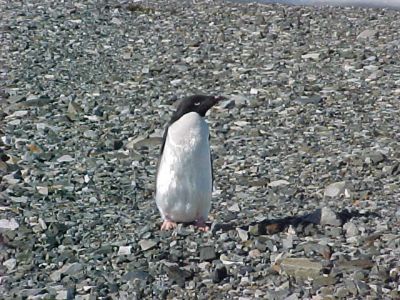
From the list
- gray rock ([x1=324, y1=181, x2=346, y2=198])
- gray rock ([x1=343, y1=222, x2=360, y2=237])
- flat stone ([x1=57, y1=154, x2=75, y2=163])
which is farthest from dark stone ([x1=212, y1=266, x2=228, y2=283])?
flat stone ([x1=57, y1=154, x2=75, y2=163])

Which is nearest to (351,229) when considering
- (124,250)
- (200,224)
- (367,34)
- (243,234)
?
(243,234)

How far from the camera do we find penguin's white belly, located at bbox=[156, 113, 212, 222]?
5848mm

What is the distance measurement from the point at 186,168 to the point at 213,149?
6.86ft

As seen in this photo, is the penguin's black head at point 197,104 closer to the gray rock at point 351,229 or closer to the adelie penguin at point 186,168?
the adelie penguin at point 186,168

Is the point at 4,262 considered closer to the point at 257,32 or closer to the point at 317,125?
the point at 317,125

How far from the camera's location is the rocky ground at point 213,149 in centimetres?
534

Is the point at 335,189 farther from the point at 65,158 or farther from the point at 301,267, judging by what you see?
the point at 65,158

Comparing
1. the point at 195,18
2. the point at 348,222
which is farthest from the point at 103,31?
the point at 348,222

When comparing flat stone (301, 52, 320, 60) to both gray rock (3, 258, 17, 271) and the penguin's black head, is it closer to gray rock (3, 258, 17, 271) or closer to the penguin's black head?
the penguin's black head

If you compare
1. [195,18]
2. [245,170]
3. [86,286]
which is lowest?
[195,18]

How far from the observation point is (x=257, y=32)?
12.3m

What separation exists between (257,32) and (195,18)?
46.5 inches

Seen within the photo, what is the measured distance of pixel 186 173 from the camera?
591 centimetres

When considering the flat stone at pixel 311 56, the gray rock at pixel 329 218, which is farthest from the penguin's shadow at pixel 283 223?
the flat stone at pixel 311 56
